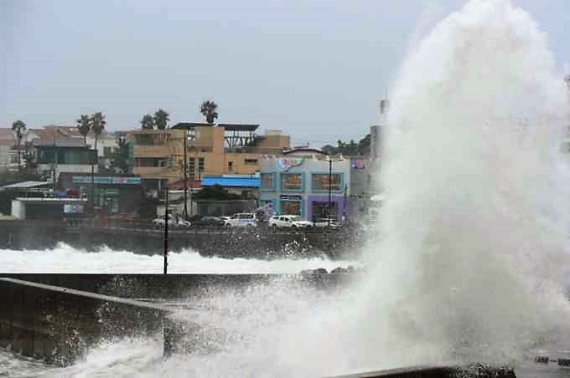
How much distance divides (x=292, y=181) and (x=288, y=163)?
4.74 ft

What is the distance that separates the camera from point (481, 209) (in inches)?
328

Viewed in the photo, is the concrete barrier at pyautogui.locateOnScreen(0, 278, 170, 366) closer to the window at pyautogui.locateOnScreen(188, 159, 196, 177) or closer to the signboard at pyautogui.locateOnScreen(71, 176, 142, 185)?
the signboard at pyautogui.locateOnScreen(71, 176, 142, 185)

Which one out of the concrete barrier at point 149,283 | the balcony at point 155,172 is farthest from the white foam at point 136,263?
the balcony at point 155,172

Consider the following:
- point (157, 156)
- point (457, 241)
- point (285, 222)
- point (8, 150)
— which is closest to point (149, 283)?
point (457, 241)

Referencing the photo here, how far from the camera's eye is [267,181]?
6831 centimetres

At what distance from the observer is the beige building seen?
86562 mm

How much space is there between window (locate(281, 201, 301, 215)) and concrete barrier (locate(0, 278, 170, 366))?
51.4 meters

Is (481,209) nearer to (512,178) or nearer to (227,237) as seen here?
(512,178)

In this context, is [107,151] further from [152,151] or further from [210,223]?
[210,223]

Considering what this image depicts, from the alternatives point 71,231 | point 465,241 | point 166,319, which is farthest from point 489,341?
point 71,231

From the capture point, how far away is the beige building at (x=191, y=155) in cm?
8656

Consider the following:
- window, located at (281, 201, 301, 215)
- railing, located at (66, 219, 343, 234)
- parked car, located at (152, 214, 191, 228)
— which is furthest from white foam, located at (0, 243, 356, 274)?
window, located at (281, 201, 301, 215)

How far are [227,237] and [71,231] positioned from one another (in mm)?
11970

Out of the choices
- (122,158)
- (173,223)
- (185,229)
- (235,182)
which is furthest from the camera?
(122,158)
